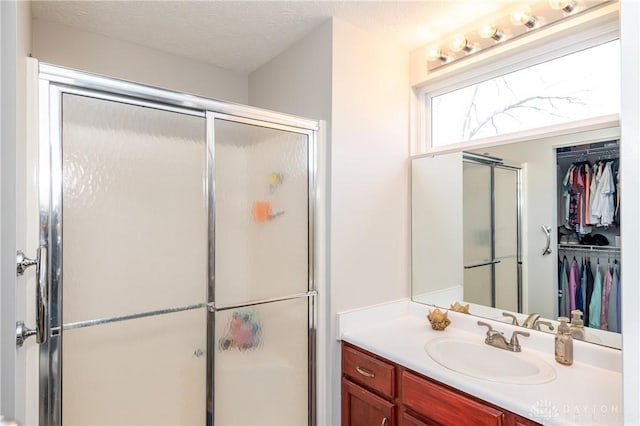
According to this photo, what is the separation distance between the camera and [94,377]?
1.35 m

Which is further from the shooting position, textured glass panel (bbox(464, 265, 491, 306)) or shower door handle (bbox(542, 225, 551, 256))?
textured glass panel (bbox(464, 265, 491, 306))

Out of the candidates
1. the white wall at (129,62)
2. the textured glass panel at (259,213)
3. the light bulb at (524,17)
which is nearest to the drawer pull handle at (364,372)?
the textured glass panel at (259,213)

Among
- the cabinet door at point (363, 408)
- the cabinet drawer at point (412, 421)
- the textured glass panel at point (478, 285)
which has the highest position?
the textured glass panel at point (478, 285)

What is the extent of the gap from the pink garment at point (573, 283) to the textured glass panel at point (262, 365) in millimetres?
1280

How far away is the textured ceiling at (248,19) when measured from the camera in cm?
173

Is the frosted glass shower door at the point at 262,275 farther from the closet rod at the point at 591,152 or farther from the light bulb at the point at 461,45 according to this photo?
the closet rod at the point at 591,152

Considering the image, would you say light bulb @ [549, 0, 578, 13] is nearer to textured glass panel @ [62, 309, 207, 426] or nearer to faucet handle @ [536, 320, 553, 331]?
faucet handle @ [536, 320, 553, 331]

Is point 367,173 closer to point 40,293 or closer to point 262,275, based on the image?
point 262,275

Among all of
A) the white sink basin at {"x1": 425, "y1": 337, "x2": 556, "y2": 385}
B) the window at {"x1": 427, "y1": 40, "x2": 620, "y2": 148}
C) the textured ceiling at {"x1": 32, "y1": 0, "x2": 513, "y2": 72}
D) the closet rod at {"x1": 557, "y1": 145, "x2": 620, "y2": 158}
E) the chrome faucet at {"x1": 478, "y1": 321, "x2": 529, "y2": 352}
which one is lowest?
the white sink basin at {"x1": 425, "y1": 337, "x2": 556, "y2": 385}

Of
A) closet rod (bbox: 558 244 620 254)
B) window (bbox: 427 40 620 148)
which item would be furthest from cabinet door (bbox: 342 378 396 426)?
window (bbox: 427 40 620 148)

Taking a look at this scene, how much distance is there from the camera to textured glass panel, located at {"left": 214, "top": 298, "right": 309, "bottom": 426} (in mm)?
1629

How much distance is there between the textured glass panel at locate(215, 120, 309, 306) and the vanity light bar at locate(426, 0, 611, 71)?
0.97m

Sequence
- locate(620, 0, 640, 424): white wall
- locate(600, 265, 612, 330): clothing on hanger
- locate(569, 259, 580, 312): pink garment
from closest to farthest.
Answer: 1. locate(620, 0, 640, 424): white wall
2. locate(600, 265, 612, 330): clothing on hanger
3. locate(569, 259, 580, 312): pink garment

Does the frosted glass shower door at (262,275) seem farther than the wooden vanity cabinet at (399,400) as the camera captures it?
Yes
